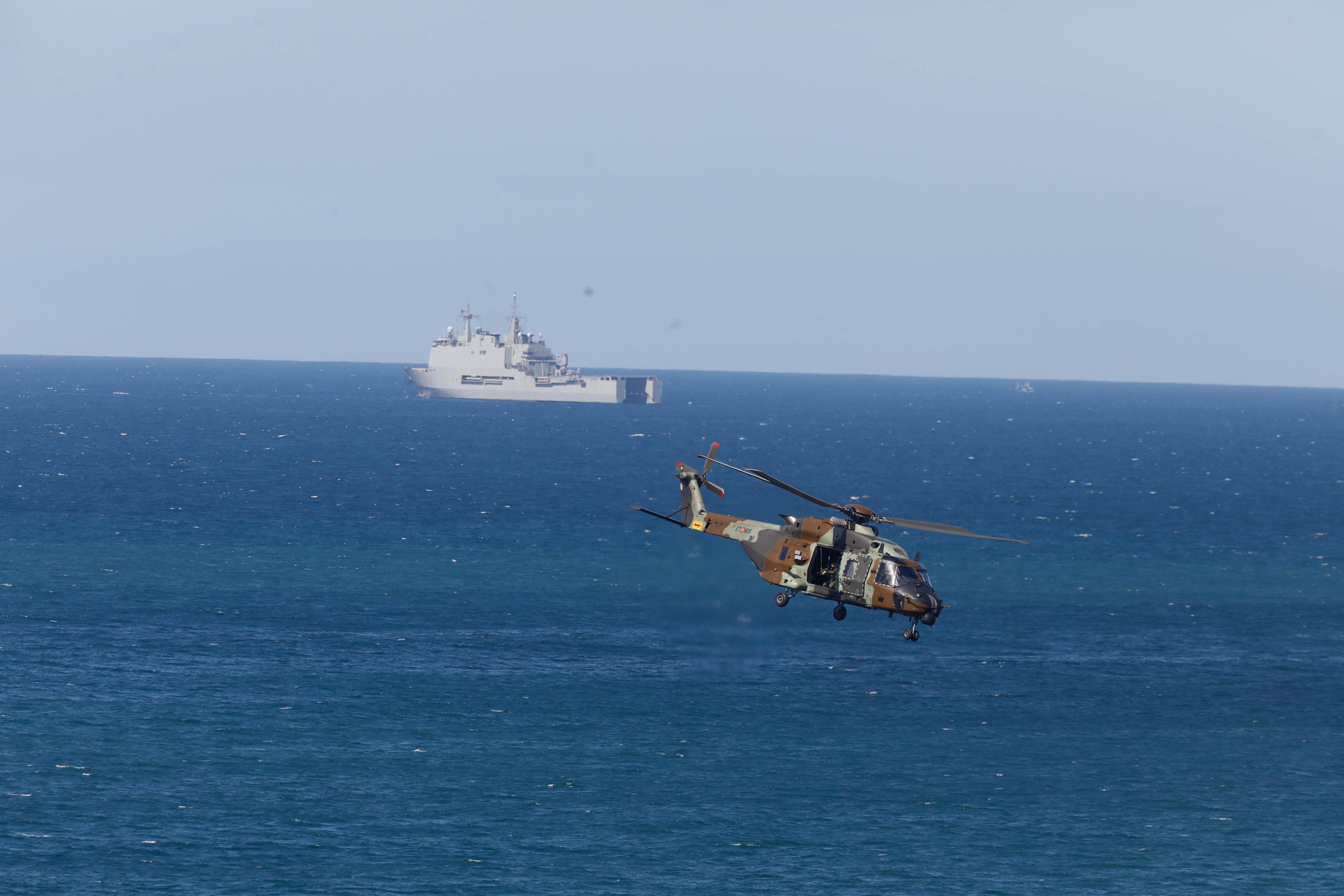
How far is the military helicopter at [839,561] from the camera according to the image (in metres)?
47.8

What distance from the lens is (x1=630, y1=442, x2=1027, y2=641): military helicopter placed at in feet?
157

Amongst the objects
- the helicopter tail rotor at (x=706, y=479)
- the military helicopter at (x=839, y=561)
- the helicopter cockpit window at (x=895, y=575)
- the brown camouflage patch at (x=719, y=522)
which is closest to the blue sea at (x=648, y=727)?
the brown camouflage patch at (x=719, y=522)

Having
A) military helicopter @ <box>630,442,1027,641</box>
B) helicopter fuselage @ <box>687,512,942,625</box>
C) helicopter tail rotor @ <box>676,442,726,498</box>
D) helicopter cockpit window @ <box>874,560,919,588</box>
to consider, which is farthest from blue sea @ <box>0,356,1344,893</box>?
helicopter cockpit window @ <box>874,560,919,588</box>

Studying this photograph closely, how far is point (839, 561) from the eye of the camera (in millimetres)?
49656

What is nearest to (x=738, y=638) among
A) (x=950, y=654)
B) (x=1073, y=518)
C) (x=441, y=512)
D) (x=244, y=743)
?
(x=950, y=654)

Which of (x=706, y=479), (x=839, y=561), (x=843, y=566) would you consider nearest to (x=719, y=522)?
(x=706, y=479)

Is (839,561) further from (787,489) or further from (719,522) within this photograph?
(787,489)

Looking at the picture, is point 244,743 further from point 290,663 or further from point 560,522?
point 560,522

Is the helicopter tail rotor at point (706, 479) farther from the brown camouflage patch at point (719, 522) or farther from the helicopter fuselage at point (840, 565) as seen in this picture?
the helicopter fuselage at point (840, 565)

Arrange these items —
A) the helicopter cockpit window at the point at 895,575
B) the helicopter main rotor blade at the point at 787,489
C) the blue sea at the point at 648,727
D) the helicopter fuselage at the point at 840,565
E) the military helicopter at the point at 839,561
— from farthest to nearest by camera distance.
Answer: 1. the blue sea at the point at 648,727
2. the helicopter cockpit window at the point at 895,575
3. the helicopter fuselage at the point at 840,565
4. the military helicopter at the point at 839,561
5. the helicopter main rotor blade at the point at 787,489

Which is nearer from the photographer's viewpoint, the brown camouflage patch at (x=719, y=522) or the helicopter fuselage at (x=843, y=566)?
the helicopter fuselage at (x=843, y=566)

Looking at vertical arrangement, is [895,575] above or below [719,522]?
below

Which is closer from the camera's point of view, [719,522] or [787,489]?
[787,489]

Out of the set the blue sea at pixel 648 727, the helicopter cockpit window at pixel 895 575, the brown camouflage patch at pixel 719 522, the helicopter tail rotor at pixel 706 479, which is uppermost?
the helicopter tail rotor at pixel 706 479
